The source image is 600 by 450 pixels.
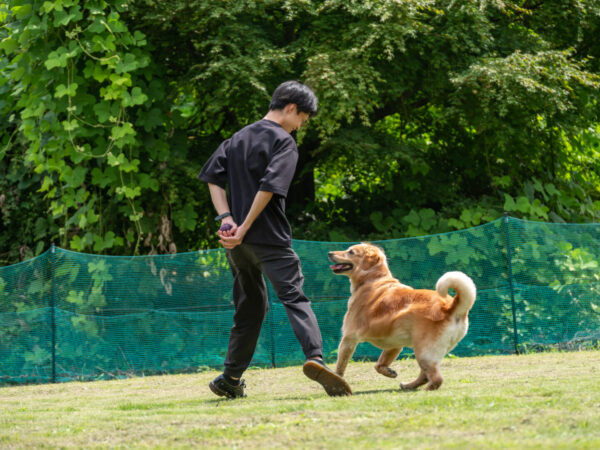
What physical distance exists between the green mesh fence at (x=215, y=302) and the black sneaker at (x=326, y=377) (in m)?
3.93

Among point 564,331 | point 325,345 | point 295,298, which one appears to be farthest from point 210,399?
point 564,331

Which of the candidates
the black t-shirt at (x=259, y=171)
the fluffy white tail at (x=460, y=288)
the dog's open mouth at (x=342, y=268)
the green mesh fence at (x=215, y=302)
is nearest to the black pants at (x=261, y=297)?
the black t-shirt at (x=259, y=171)

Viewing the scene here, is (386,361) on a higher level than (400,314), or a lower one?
lower

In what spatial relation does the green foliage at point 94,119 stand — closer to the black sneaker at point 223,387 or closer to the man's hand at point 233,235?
the black sneaker at point 223,387

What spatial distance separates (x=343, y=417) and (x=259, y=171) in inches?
68.2

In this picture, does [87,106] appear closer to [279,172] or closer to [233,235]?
[233,235]

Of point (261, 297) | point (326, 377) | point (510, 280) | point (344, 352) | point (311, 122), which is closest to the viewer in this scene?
point (326, 377)

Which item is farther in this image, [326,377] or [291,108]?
[291,108]

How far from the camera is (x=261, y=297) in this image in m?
5.18

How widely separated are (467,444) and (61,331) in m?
6.45

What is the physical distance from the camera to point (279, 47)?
10.3 meters

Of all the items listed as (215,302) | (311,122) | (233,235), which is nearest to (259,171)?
(233,235)

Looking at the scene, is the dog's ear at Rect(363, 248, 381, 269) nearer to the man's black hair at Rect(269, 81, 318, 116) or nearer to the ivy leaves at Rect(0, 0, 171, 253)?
the man's black hair at Rect(269, 81, 318, 116)

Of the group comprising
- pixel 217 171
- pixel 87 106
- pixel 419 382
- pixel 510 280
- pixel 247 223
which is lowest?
pixel 510 280
